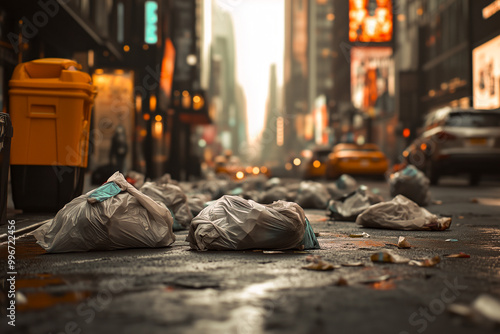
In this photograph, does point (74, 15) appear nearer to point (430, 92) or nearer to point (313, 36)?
point (430, 92)

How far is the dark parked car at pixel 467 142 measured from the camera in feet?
50.9

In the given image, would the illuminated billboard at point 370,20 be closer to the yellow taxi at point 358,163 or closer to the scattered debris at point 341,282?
the yellow taxi at point 358,163

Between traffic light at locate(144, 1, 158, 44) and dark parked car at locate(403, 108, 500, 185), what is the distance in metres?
11.4

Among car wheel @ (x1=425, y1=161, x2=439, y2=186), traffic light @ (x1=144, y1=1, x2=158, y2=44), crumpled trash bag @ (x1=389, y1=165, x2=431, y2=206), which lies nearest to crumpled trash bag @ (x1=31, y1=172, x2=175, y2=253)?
crumpled trash bag @ (x1=389, y1=165, x2=431, y2=206)

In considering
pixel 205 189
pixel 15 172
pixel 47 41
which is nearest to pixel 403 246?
pixel 15 172

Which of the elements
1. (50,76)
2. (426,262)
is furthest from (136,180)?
(426,262)

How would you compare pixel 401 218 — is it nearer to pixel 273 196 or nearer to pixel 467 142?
pixel 273 196

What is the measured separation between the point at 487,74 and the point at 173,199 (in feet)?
77.3

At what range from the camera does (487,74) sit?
26891 mm

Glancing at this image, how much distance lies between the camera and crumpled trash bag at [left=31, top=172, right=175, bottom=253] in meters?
4.70

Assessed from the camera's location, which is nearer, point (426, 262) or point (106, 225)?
point (426, 262)

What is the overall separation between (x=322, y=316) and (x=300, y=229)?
216 centimetres

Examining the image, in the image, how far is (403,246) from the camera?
499cm

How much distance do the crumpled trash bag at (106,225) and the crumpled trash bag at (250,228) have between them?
0.36 metres
